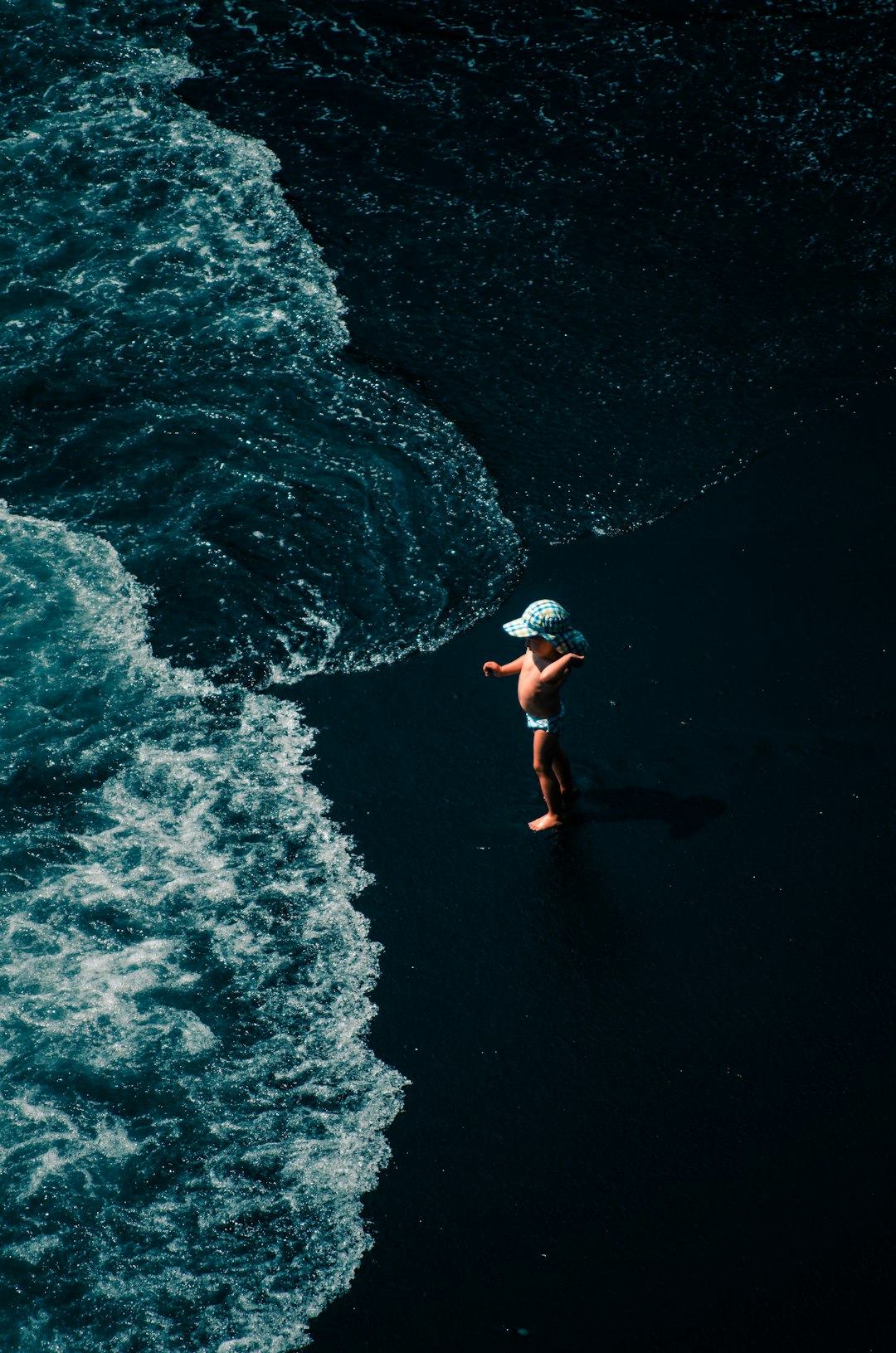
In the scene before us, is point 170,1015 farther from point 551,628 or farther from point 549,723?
point 551,628

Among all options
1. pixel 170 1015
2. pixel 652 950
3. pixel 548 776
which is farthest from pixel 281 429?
pixel 652 950

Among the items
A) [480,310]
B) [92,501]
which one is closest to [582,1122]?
[92,501]

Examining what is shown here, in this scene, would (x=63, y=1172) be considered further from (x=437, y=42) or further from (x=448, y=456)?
(x=437, y=42)

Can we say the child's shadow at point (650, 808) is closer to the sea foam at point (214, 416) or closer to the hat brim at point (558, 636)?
the hat brim at point (558, 636)

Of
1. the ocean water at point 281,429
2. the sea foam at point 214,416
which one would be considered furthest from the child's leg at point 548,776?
the sea foam at point 214,416

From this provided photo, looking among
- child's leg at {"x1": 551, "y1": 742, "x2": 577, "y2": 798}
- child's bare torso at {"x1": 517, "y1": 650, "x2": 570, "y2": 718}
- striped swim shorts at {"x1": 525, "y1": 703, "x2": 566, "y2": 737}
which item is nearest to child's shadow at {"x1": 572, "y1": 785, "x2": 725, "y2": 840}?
child's leg at {"x1": 551, "y1": 742, "x2": 577, "y2": 798}
